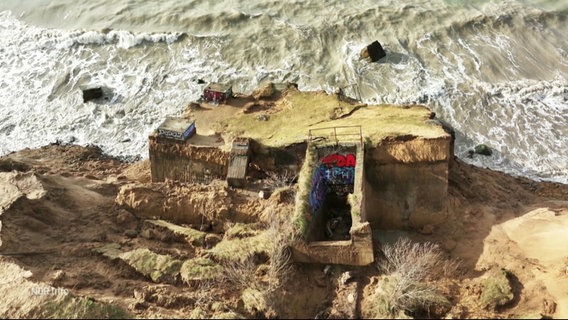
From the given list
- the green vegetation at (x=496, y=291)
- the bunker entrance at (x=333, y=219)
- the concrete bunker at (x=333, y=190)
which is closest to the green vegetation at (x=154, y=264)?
the bunker entrance at (x=333, y=219)

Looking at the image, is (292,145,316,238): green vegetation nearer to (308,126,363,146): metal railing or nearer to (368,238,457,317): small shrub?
(308,126,363,146): metal railing

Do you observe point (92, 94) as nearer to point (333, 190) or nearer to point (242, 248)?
point (333, 190)

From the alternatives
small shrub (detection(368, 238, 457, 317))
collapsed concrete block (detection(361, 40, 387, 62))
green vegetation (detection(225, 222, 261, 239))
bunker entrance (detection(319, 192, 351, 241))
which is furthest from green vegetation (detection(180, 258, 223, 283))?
collapsed concrete block (detection(361, 40, 387, 62))

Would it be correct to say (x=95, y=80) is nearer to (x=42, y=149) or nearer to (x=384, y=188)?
(x=42, y=149)

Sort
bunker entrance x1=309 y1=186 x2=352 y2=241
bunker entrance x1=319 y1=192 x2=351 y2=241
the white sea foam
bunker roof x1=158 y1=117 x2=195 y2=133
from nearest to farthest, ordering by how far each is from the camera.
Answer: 1. bunker entrance x1=309 y1=186 x2=352 y2=241
2. bunker entrance x1=319 y1=192 x2=351 y2=241
3. bunker roof x1=158 y1=117 x2=195 y2=133
4. the white sea foam

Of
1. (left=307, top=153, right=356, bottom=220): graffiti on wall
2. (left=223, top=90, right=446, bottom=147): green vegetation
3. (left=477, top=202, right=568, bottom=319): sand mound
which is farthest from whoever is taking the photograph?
(left=223, top=90, right=446, bottom=147): green vegetation

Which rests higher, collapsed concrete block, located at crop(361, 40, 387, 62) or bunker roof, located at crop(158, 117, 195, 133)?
bunker roof, located at crop(158, 117, 195, 133)

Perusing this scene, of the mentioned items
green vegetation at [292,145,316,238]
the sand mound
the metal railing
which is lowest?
the sand mound

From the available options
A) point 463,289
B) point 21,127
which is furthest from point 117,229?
point 21,127
